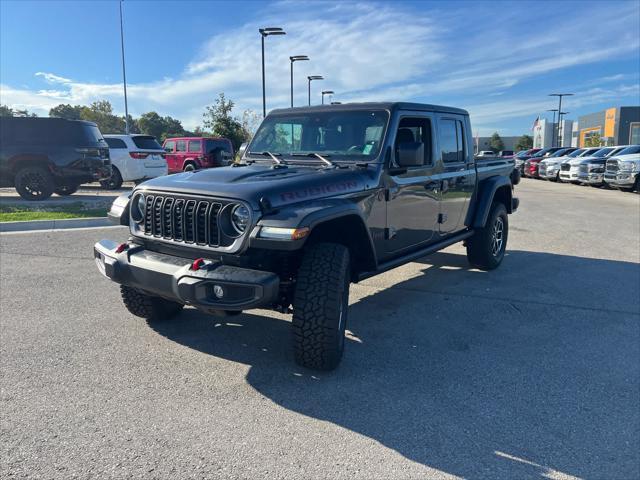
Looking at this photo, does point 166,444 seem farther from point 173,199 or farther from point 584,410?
point 584,410

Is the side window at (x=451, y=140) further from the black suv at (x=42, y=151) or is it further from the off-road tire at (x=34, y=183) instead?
the off-road tire at (x=34, y=183)

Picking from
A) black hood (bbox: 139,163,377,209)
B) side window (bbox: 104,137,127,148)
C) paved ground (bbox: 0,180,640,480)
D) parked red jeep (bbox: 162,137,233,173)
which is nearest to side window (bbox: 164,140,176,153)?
parked red jeep (bbox: 162,137,233,173)

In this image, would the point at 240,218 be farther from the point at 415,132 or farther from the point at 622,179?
the point at 622,179

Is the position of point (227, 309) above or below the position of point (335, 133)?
below

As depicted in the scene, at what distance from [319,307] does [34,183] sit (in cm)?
1091

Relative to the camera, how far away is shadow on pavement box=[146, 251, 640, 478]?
272 cm

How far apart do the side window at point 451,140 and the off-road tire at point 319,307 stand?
2.41 meters

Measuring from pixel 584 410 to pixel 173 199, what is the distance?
3.02 m

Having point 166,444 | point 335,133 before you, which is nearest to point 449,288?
point 335,133

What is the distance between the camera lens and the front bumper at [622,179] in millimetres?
18094

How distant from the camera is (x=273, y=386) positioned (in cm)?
338

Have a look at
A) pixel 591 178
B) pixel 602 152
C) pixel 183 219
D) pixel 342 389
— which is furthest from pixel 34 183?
pixel 602 152

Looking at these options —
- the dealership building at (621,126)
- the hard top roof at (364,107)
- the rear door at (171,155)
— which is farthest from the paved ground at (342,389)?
the dealership building at (621,126)

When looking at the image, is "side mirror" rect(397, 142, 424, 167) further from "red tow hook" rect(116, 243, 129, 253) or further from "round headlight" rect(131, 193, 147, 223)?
"red tow hook" rect(116, 243, 129, 253)
